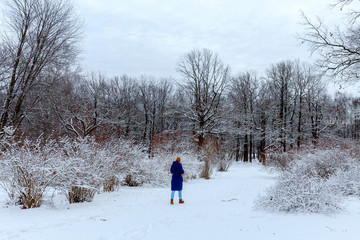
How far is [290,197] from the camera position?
5.55 m

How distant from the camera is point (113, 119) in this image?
77.5 feet

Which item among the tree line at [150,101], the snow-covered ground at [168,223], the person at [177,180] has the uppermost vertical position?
the tree line at [150,101]

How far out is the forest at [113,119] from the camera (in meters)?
6.43

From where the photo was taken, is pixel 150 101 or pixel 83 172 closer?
pixel 83 172

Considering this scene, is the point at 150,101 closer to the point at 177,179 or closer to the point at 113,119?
the point at 113,119

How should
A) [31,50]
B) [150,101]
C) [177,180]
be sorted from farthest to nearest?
[150,101]
[31,50]
[177,180]

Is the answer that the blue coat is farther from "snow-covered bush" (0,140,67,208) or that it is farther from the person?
"snow-covered bush" (0,140,67,208)

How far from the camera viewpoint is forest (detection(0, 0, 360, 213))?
21.1 ft

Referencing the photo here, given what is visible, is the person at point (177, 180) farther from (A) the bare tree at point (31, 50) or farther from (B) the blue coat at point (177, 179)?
(A) the bare tree at point (31, 50)

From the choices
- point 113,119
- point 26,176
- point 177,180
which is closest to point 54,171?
point 26,176

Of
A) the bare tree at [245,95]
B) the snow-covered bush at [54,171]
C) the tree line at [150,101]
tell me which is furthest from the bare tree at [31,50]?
the bare tree at [245,95]

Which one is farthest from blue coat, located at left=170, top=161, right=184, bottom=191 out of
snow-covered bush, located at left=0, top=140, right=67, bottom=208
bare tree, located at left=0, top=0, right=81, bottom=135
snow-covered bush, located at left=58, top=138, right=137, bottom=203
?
bare tree, located at left=0, top=0, right=81, bottom=135

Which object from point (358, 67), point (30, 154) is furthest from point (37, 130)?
point (358, 67)

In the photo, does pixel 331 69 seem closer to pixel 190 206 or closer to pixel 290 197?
pixel 290 197
